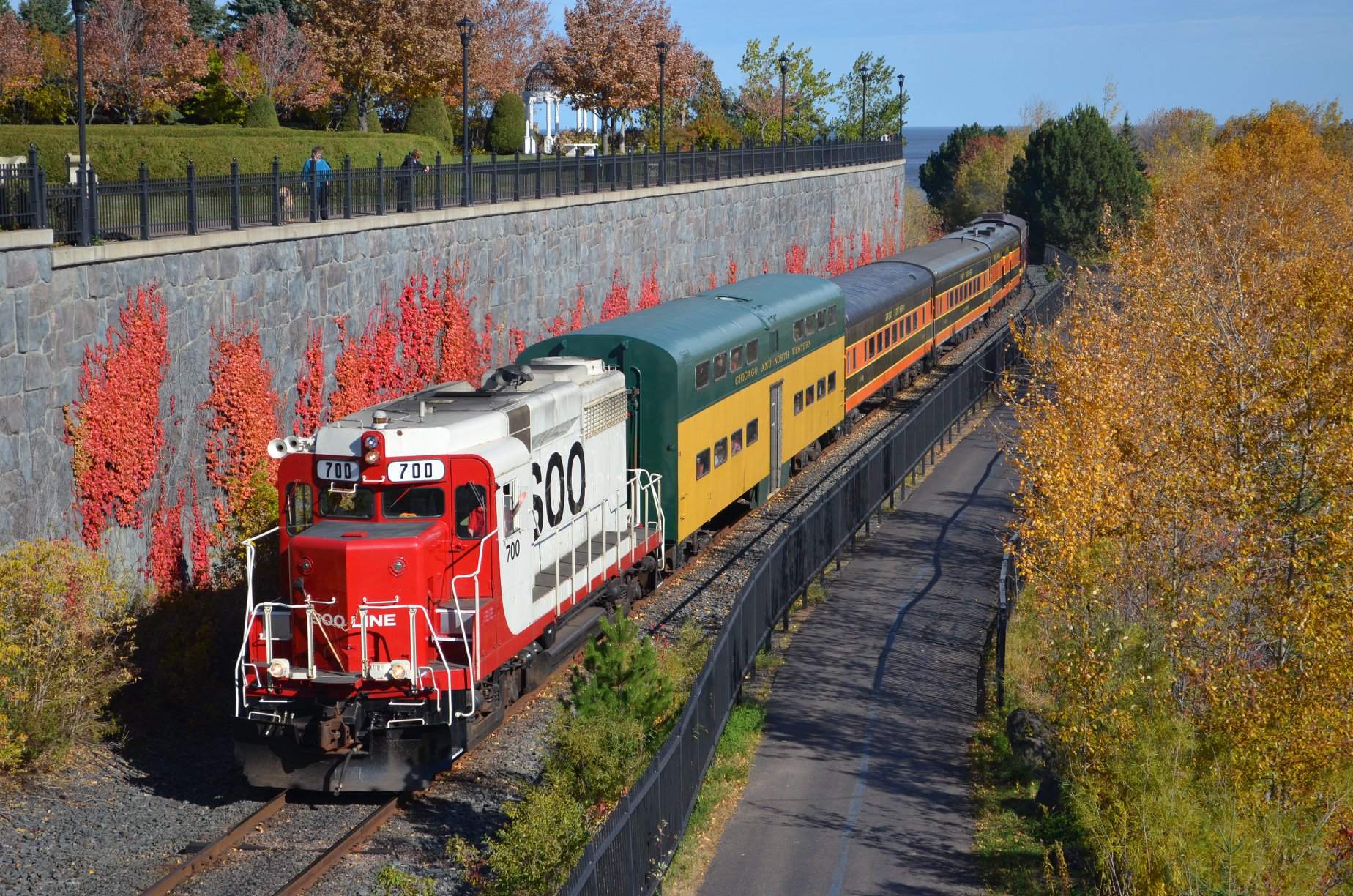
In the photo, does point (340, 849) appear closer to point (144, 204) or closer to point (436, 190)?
point (144, 204)

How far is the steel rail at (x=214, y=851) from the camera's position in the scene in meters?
12.1

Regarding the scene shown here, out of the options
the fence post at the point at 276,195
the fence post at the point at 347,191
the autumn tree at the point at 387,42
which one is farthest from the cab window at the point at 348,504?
the autumn tree at the point at 387,42

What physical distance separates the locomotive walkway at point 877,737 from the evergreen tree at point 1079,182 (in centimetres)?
5144

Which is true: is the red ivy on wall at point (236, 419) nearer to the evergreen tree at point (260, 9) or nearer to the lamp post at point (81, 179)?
the lamp post at point (81, 179)

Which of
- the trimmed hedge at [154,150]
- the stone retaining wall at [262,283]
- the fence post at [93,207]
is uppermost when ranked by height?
the trimmed hedge at [154,150]

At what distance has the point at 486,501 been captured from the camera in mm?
14086

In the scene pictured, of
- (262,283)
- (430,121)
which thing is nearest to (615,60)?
(430,121)

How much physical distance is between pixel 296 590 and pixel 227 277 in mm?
8189

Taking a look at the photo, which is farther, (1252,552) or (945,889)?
(1252,552)

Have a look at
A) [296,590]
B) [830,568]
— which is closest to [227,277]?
[296,590]

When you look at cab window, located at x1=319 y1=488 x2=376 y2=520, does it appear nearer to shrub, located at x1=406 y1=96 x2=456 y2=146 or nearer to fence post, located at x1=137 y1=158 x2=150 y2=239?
fence post, located at x1=137 y1=158 x2=150 y2=239

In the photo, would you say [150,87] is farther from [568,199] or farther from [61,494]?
[61,494]

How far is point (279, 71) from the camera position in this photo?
54688mm

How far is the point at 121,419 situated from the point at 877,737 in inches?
425
